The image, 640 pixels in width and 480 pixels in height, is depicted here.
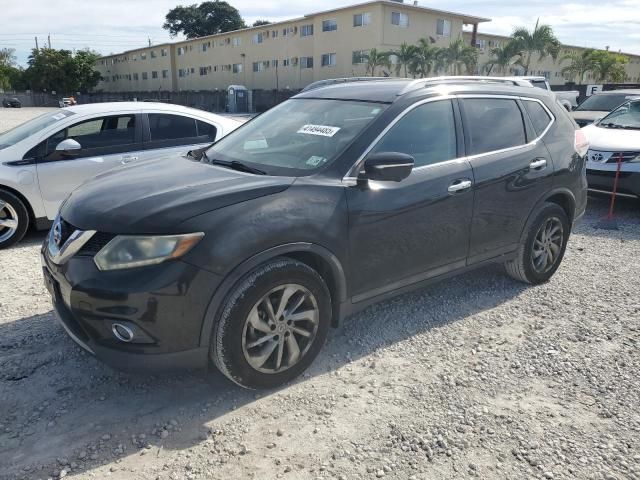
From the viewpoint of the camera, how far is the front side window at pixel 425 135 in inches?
139

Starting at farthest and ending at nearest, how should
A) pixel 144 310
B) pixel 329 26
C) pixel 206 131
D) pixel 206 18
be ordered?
pixel 206 18, pixel 329 26, pixel 206 131, pixel 144 310

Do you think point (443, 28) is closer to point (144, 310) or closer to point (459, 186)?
point (459, 186)

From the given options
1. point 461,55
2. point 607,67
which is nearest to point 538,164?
point 461,55

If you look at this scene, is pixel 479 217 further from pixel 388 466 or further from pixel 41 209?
pixel 41 209

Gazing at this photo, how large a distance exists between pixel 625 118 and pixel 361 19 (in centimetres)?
3657

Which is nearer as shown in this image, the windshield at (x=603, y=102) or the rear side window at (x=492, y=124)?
the rear side window at (x=492, y=124)

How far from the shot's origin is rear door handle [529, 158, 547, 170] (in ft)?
14.2

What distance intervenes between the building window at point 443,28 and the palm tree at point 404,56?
17.7 feet

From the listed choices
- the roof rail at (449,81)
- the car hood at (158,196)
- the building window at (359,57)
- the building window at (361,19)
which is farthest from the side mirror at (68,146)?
the building window at (361,19)

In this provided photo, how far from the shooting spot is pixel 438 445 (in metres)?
2.69

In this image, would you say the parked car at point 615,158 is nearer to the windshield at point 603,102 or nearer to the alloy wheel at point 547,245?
the alloy wheel at point 547,245

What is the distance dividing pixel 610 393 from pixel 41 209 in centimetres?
571

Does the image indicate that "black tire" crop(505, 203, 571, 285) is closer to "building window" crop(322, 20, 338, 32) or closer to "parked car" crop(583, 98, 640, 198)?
"parked car" crop(583, 98, 640, 198)

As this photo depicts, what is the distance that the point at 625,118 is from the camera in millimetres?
8859
